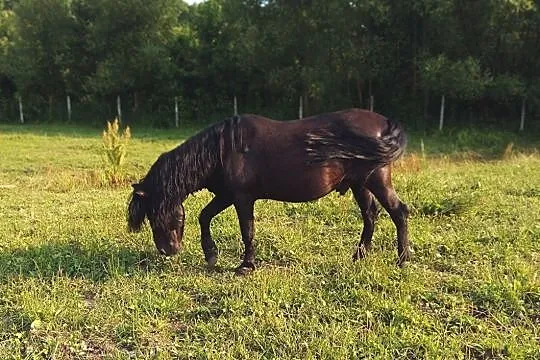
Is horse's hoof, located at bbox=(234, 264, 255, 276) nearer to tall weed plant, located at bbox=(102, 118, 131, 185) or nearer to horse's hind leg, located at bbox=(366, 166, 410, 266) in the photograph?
horse's hind leg, located at bbox=(366, 166, 410, 266)

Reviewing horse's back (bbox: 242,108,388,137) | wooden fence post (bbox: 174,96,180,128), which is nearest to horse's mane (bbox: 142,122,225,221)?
horse's back (bbox: 242,108,388,137)

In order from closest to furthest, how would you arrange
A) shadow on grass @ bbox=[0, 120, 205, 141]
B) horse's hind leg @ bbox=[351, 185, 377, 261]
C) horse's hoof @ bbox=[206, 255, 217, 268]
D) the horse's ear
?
the horse's ear, horse's hoof @ bbox=[206, 255, 217, 268], horse's hind leg @ bbox=[351, 185, 377, 261], shadow on grass @ bbox=[0, 120, 205, 141]

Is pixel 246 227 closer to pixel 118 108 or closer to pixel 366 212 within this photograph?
pixel 366 212

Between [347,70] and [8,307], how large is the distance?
16267 millimetres

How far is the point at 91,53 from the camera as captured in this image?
24.0m

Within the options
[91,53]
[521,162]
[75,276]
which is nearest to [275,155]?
[75,276]

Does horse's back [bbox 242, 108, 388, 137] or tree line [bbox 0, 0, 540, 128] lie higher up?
tree line [bbox 0, 0, 540, 128]

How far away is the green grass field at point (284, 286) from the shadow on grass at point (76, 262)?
18 millimetres

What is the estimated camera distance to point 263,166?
436 centimetres

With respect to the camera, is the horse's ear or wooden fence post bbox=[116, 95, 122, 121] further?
wooden fence post bbox=[116, 95, 122, 121]

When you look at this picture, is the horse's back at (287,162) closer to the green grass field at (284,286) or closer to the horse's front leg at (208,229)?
the horse's front leg at (208,229)

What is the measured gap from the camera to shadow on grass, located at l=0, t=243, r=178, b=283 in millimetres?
4402

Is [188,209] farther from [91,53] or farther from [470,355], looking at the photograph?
[91,53]

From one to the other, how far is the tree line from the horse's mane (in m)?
12.8
